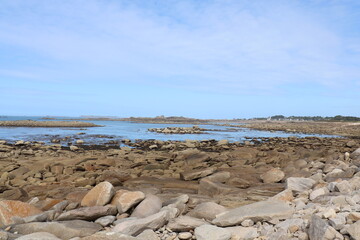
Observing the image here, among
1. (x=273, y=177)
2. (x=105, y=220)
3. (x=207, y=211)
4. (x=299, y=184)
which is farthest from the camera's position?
(x=273, y=177)

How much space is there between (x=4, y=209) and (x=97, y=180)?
3.97 metres

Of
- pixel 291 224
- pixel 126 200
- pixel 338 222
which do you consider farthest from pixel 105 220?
pixel 338 222

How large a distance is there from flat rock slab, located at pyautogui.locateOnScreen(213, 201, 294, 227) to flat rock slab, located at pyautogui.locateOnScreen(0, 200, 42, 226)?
401cm

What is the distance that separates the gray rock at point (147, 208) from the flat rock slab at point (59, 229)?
102cm

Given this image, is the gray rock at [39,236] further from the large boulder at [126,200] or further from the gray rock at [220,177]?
the gray rock at [220,177]

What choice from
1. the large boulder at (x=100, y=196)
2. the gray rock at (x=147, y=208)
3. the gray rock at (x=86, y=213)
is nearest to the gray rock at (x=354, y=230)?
the gray rock at (x=147, y=208)

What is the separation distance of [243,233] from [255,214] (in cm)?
56

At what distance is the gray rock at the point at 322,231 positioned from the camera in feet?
13.9

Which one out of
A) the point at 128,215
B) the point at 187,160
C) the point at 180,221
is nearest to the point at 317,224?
the point at 180,221

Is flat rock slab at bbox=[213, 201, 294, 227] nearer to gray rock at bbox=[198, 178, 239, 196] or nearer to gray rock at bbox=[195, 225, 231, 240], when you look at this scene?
gray rock at bbox=[195, 225, 231, 240]

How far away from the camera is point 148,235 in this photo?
5.20 meters

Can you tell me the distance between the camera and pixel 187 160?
45.4ft

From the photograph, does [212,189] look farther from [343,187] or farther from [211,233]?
[343,187]

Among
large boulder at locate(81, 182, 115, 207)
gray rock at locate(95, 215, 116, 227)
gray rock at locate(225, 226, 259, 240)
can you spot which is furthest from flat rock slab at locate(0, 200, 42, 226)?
gray rock at locate(225, 226, 259, 240)
